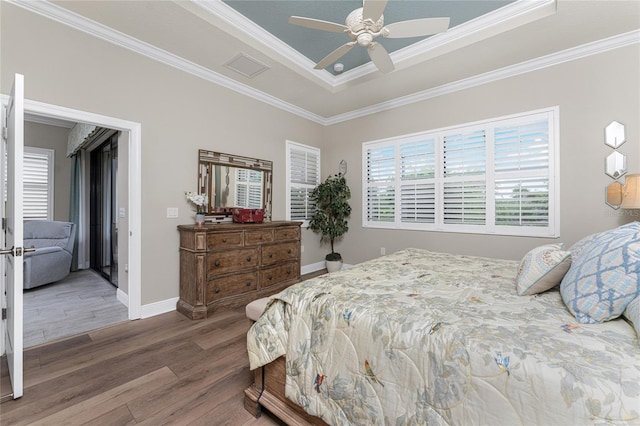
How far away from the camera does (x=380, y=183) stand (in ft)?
15.2

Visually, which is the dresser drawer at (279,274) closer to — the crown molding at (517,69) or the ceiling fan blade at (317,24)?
the ceiling fan blade at (317,24)

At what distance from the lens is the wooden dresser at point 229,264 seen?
297cm

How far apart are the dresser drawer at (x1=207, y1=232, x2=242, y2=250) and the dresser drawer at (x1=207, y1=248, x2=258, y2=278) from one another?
0.08 meters

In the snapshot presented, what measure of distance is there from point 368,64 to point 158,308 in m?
Result: 3.96

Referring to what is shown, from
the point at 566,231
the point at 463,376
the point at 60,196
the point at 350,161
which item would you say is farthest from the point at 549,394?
the point at 60,196

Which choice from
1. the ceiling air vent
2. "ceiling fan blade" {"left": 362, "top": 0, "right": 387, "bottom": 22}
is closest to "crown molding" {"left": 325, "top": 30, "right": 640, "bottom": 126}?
the ceiling air vent

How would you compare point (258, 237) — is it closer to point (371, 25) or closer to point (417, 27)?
point (371, 25)

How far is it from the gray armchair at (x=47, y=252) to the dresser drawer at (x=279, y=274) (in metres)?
3.28

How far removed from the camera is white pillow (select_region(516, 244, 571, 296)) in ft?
4.42

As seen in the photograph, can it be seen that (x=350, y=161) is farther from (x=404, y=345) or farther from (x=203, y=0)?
(x=404, y=345)

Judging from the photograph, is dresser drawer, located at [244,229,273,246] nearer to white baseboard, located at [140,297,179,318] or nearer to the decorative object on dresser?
the decorative object on dresser

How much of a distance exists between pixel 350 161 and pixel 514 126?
2.48 metres

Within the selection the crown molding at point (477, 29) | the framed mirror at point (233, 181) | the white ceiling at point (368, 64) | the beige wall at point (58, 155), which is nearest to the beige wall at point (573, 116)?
the white ceiling at point (368, 64)

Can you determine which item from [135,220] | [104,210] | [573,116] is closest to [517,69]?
[573,116]
